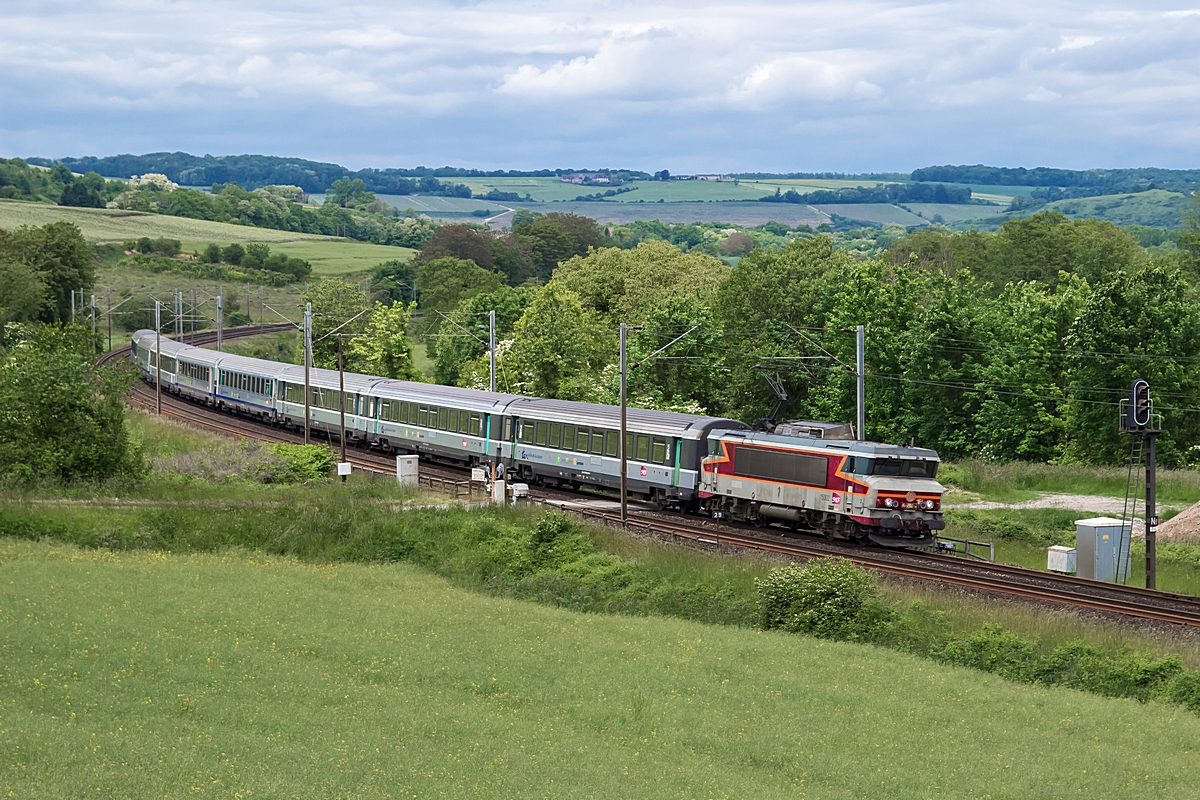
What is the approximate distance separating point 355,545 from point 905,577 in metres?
17.5

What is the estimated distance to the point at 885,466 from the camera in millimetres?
39094

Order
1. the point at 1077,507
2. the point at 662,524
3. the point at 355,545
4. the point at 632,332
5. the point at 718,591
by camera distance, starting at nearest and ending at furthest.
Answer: the point at 718,591, the point at 355,545, the point at 662,524, the point at 1077,507, the point at 632,332

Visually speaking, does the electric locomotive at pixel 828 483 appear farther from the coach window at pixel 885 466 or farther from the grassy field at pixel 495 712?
the grassy field at pixel 495 712

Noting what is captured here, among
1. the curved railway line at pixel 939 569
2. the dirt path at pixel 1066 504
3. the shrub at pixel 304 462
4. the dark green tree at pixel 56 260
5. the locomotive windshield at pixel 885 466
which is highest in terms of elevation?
the dark green tree at pixel 56 260

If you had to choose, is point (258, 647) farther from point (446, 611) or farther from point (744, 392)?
point (744, 392)

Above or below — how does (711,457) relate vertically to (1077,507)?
above

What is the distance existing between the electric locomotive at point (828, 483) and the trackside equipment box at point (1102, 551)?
4355 millimetres

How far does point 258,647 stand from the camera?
25.6 m

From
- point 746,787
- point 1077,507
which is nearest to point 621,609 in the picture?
point 746,787

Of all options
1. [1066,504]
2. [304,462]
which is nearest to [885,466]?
[1066,504]

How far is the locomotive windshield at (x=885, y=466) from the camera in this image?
39.0m

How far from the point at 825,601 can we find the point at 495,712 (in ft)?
36.6

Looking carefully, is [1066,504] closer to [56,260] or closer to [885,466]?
[885,466]

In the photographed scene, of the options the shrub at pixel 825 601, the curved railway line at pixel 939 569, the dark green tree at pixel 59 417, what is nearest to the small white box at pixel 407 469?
the curved railway line at pixel 939 569
